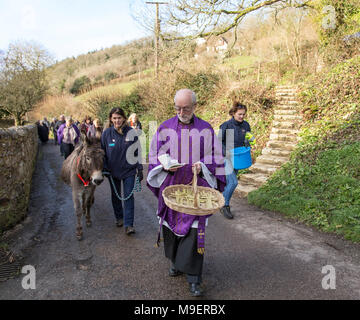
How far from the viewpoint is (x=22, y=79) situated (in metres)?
29.5

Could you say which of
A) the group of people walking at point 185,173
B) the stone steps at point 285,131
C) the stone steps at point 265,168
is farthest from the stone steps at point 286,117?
the group of people walking at point 185,173

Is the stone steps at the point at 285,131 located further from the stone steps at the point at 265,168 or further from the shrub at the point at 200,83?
the shrub at the point at 200,83

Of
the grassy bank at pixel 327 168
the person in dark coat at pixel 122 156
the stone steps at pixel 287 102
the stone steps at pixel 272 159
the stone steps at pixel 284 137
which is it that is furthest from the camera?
the stone steps at pixel 287 102

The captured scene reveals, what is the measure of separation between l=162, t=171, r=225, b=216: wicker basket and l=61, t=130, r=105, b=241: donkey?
1.65 metres

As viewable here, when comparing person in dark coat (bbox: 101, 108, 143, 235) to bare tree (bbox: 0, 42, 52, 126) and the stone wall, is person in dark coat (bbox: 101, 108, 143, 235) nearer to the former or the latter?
the stone wall

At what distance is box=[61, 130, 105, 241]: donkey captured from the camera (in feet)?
14.5

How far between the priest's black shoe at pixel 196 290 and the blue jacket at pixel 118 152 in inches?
93.6

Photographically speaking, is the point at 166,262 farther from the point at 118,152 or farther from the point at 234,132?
the point at 234,132

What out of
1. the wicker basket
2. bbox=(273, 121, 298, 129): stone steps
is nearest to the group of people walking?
the wicker basket

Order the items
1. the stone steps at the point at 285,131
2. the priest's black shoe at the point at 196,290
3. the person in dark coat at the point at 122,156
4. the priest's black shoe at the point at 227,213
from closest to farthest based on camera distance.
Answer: the priest's black shoe at the point at 196,290
the person in dark coat at the point at 122,156
the priest's black shoe at the point at 227,213
the stone steps at the point at 285,131

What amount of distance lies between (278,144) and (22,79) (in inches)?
1198

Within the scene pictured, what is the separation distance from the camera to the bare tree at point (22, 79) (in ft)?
89.7
